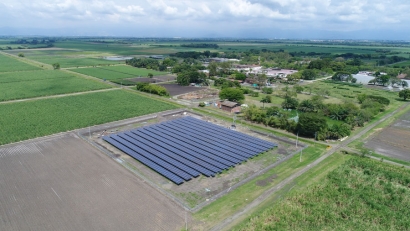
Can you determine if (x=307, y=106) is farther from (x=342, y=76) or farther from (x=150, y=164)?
(x=342, y=76)

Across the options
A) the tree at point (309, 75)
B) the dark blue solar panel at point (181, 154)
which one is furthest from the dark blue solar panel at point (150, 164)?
the tree at point (309, 75)

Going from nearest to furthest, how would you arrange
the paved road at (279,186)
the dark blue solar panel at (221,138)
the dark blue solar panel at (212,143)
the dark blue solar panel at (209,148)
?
the paved road at (279,186) → the dark blue solar panel at (209,148) → the dark blue solar panel at (212,143) → the dark blue solar panel at (221,138)

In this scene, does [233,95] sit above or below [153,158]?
above

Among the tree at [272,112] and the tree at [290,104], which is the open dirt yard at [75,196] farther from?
the tree at [290,104]

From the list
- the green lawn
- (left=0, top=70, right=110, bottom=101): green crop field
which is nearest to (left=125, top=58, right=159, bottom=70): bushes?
(left=0, top=70, right=110, bottom=101): green crop field

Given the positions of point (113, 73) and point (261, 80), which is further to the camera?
point (113, 73)

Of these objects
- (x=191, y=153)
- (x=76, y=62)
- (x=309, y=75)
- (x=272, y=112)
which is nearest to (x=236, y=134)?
(x=191, y=153)
